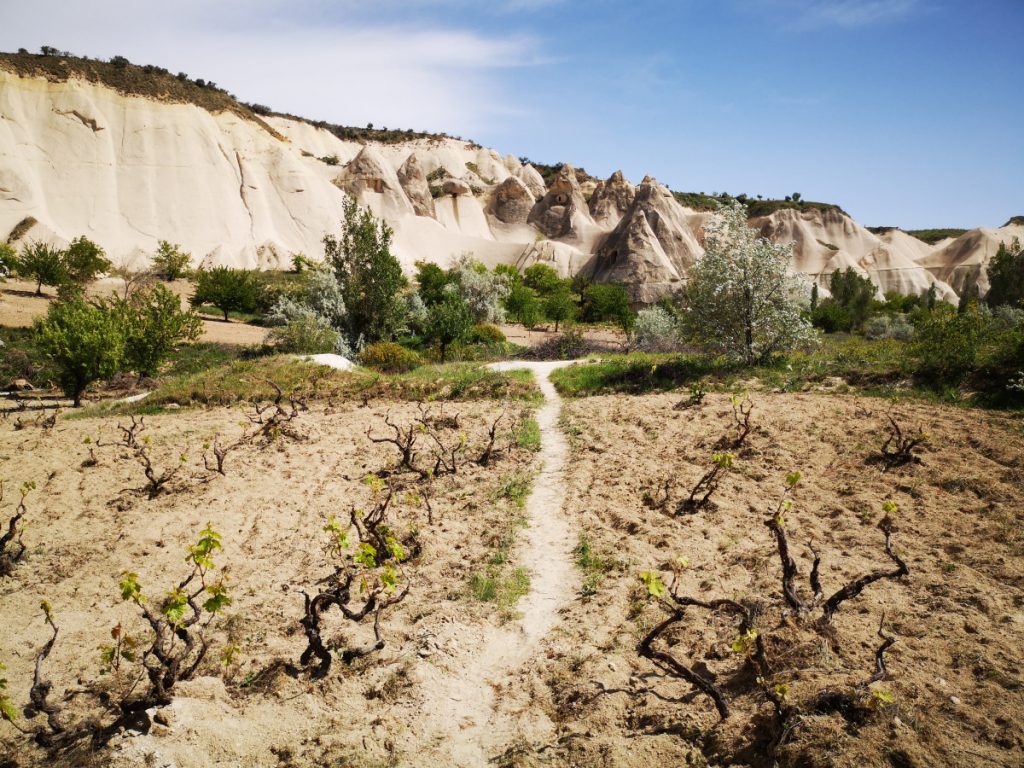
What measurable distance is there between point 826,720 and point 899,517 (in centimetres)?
453

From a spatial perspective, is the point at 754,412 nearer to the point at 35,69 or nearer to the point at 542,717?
the point at 542,717

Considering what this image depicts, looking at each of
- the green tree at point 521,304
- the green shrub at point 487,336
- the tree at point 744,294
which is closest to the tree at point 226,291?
the green shrub at point 487,336

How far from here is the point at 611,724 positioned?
4.50 metres

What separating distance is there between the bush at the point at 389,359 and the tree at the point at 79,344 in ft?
25.9

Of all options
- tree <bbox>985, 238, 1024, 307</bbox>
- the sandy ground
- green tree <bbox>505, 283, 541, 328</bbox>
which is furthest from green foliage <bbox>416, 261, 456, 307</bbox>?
tree <bbox>985, 238, 1024, 307</bbox>

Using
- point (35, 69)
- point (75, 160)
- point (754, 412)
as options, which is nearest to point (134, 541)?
point (754, 412)

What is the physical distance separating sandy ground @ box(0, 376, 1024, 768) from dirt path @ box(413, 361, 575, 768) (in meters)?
0.03

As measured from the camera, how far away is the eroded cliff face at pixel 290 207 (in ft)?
142

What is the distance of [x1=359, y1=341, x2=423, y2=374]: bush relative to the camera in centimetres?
2033

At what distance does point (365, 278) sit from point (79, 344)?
39.2 feet

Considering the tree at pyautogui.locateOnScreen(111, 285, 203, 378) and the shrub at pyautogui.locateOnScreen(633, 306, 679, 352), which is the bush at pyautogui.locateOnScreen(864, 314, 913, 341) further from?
the tree at pyautogui.locateOnScreen(111, 285, 203, 378)

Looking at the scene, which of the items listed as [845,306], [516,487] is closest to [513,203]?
[845,306]

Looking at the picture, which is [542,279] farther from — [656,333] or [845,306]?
[656,333]

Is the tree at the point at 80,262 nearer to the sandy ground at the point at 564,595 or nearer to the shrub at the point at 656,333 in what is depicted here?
the sandy ground at the point at 564,595
